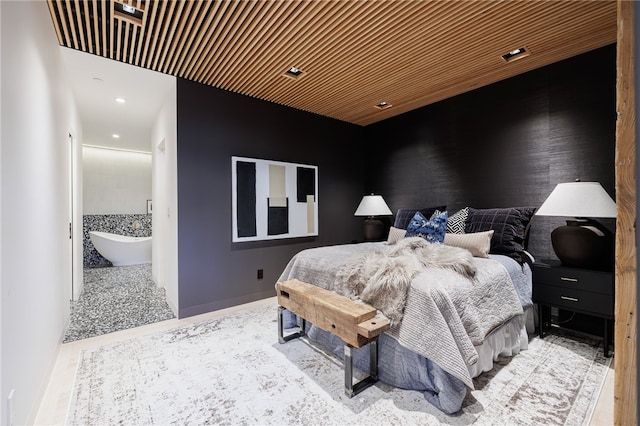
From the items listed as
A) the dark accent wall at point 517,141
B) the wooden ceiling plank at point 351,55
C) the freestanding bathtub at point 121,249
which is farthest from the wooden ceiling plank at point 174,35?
the freestanding bathtub at point 121,249

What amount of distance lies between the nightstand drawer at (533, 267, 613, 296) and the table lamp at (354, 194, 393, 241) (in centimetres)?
198

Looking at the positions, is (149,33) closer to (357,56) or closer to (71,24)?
(71,24)

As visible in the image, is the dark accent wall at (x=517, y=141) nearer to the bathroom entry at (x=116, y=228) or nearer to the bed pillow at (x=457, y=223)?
the bed pillow at (x=457, y=223)

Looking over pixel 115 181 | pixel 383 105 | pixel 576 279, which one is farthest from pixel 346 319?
pixel 115 181

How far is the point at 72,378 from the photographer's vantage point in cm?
196

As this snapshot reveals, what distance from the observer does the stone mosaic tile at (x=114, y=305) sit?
9.34 ft

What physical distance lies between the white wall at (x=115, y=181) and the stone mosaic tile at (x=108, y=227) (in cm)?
12

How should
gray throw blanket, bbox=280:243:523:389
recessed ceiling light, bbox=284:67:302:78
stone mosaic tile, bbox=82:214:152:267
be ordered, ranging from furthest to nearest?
stone mosaic tile, bbox=82:214:152:267 → recessed ceiling light, bbox=284:67:302:78 → gray throw blanket, bbox=280:243:523:389

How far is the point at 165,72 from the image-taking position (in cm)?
292

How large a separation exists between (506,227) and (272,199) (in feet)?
8.58

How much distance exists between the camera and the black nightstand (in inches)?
84.4

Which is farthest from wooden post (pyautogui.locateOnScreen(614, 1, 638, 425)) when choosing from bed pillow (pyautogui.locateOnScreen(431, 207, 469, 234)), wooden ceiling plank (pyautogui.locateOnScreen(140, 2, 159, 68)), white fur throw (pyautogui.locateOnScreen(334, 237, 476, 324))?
wooden ceiling plank (pyautogui.locateOnScreen(140, 2, 159, 68))

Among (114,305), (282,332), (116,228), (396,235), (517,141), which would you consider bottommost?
(114,305)

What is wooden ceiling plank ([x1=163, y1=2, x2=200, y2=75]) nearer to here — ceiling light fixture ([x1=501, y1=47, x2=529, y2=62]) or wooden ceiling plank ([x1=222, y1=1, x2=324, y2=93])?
wooden ceiling plank ([x1=222, y1=1, x2=324, y2=93])
